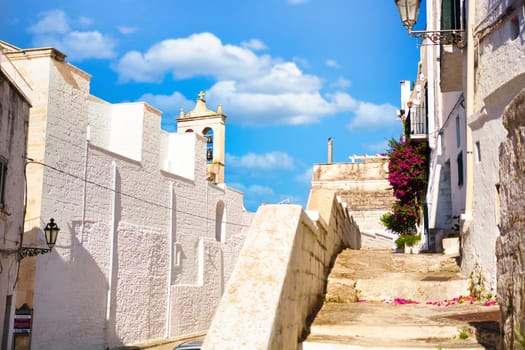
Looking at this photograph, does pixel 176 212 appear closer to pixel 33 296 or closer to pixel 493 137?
pixel 33 296

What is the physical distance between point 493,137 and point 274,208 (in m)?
5.60

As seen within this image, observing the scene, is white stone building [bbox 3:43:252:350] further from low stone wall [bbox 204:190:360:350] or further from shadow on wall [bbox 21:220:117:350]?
low stone wall [bbox 204:190:360:350]

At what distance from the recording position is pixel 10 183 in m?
13.3

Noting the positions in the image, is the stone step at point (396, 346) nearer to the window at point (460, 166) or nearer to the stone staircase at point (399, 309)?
the stone staircase at point (399, 309)

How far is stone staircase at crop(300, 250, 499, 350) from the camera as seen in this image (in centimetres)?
582

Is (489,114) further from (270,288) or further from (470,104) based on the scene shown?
(270,288)

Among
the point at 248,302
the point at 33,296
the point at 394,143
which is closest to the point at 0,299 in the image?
the point at 33,296

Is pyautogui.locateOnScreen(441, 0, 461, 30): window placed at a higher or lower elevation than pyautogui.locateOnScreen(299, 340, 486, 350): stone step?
higher

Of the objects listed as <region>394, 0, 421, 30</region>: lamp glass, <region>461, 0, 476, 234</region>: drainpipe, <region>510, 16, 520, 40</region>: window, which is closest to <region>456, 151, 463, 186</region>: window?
<region>461, 0, 476, 234</region>: drainpipe

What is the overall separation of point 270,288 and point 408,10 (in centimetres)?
675

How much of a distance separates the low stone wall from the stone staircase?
1.48 ft

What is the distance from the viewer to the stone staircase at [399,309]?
19.1 ft

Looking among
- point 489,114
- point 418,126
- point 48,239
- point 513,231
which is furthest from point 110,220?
point 513,231

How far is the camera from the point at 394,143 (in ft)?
73.1
